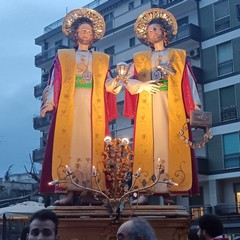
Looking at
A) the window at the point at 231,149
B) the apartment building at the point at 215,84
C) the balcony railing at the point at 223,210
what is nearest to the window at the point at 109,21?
the apartment building at the point at 215,84

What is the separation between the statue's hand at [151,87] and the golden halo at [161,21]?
0.94 meters

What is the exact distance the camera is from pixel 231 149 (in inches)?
878

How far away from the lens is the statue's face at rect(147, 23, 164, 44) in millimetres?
8680

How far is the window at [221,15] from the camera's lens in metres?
23.3

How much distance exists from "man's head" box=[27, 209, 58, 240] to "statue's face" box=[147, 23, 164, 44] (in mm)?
5334

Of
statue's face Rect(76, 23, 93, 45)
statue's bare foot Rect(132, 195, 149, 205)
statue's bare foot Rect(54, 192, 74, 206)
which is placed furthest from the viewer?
statue's face Rect(76, 23, 93, 45)

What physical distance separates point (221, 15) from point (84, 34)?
16150 mm

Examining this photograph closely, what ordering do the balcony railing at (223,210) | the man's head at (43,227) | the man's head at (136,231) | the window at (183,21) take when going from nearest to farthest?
the man's head at (136,231), the man's head at (43,227), the balcony railing at (223,210), the window at (183,21)

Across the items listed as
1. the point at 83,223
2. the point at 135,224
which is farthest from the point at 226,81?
the point at 135,224

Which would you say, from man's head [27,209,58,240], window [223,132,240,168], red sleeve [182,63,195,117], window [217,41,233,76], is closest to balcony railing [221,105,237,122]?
window [223,132,240,168]

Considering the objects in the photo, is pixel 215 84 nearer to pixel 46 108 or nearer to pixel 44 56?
pixel 44 56

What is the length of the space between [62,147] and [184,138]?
1892 millimetres

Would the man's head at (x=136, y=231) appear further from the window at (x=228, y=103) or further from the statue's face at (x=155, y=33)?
the window at (x=228, y=103)

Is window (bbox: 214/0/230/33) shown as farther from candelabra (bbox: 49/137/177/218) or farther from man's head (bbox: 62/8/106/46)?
candelabra (bbox: 49/137/177/218)
